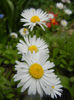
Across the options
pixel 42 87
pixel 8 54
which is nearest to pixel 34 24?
pixel 42 87

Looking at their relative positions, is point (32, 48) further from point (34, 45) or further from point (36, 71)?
point (36, 71)

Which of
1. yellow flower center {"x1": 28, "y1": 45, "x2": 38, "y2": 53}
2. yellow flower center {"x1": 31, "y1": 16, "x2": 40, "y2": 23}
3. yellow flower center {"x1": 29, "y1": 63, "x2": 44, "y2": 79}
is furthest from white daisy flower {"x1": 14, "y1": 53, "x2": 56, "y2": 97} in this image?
yellow flower center {"x1": 31, "y1": 16, "x2": 40, "y2": 23}

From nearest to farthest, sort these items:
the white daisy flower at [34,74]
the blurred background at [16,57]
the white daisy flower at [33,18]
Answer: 1. the white daisy flower at [34,74]
2. the white daisy flower at [33,18]
3. the blurred background at [16,57]

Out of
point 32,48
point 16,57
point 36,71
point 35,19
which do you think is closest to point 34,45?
point 32,48

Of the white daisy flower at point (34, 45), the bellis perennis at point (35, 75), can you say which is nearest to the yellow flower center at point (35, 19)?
the white daisy flower at point (34, 45)

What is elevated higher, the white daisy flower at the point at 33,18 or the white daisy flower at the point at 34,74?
the white daisy flower at the point at 33,18

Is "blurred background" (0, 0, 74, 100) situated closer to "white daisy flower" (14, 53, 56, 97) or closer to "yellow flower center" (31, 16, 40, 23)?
"yellow flower center" (31, 16, 40, 23)

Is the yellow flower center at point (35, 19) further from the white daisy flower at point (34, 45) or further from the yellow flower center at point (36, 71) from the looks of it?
the yellow flower center at point (36, 71)

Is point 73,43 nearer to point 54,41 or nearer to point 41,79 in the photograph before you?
point 54,41
